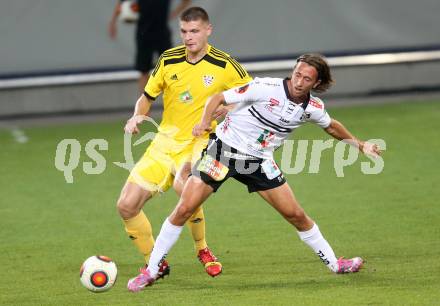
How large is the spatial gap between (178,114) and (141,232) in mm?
970

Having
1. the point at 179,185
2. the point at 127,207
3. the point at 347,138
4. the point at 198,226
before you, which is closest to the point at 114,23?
the point at 198,226

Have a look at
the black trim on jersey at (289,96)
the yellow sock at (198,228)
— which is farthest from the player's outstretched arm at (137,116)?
the black trim on jersey at (289,96)

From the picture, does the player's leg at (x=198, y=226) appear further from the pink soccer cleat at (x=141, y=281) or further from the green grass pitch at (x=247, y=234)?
the pink soccer cleat at (x=141, y=281)

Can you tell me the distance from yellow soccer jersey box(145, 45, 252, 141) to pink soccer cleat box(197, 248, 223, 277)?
92cm

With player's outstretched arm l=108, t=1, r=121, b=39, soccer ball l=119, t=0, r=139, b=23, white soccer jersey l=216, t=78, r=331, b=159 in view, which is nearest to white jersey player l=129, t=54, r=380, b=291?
white soccer jersey l=216, t=78, r=331, b=159

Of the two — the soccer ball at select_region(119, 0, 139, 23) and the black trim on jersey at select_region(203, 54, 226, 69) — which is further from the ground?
the black trim on jersey at select_region(203, 54, 226, 69)

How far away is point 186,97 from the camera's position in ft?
26.8

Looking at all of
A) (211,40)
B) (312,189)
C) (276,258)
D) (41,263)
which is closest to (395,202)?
(312,189)

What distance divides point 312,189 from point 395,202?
3.86 ft

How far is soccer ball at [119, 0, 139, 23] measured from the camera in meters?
15.9

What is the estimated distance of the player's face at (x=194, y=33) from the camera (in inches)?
311

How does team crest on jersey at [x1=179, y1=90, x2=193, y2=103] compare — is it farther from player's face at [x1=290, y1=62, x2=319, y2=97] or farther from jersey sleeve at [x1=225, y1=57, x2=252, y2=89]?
player's face at [x1=290, y1=62, x2=319, y2=97]

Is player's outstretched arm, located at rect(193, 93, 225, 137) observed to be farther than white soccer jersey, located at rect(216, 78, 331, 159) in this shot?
No

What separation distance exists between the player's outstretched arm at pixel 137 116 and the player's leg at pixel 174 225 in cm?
57
